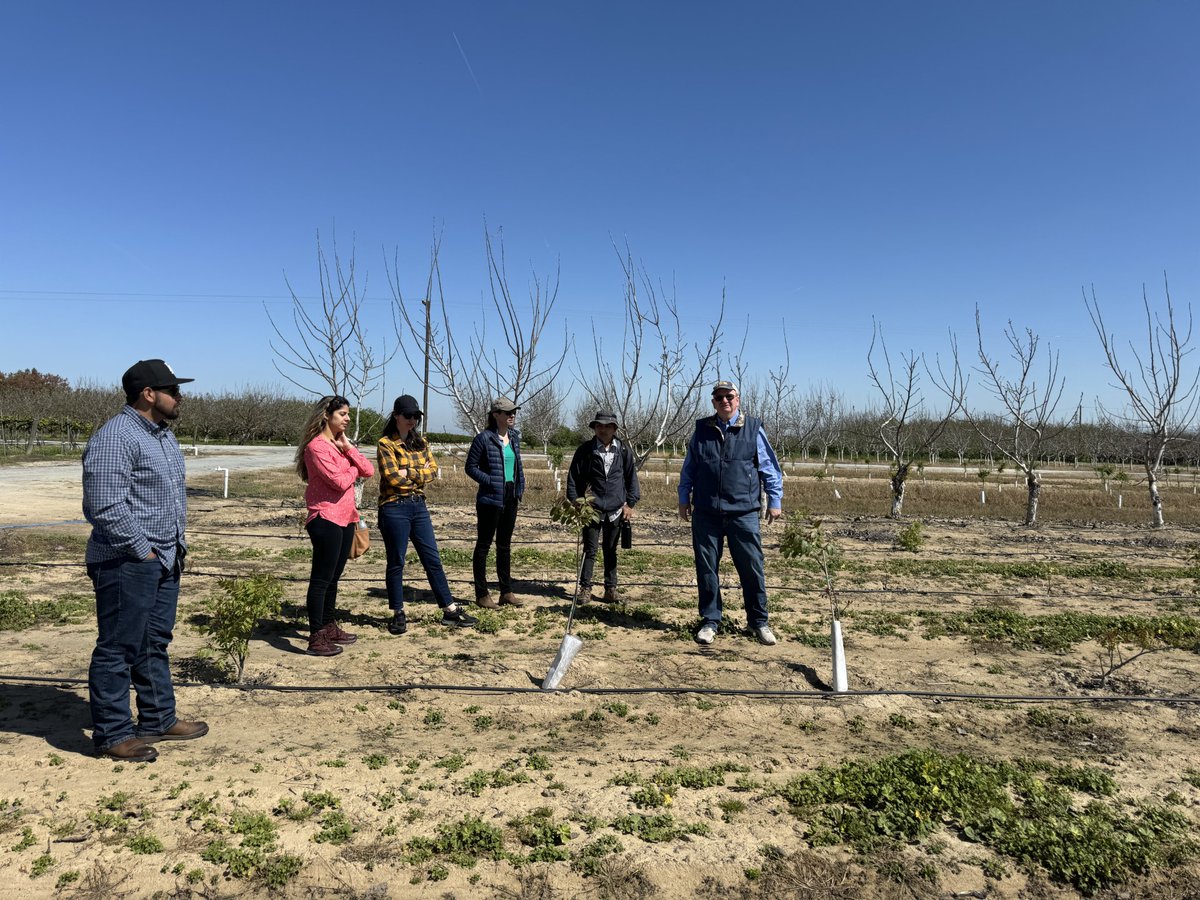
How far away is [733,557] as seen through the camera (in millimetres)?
4988

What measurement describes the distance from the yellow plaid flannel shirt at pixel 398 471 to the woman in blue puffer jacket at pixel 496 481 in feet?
1.97

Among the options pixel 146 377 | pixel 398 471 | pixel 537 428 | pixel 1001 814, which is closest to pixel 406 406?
pixel 398 471

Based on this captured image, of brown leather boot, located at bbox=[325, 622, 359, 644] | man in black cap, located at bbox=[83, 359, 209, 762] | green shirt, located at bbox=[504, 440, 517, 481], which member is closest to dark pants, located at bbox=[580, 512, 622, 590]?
green shirt, located at bbox=[504, 440, 517, 481]

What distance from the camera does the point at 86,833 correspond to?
245cm

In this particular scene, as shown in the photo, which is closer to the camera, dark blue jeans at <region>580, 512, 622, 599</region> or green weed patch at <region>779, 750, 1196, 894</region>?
green weed patch at <region>779, 750, 1196, 894</region>

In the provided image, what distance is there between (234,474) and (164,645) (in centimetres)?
2282

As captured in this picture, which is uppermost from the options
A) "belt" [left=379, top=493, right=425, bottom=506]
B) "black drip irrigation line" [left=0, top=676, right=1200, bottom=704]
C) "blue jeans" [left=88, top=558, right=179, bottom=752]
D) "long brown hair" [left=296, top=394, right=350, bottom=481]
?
"long brown hair" [left=296, top=394, right=350, bottom=481]

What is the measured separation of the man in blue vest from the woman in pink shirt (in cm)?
230

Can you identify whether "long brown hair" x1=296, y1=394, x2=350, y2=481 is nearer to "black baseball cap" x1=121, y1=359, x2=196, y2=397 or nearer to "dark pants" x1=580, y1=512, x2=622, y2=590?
"black baseball cap" x1=121, y1=359, x2=196, y2=397

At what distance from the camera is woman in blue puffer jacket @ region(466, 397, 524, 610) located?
18.4 feet

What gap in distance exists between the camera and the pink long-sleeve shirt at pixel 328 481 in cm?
435

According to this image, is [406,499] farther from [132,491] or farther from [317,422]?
[132,491]

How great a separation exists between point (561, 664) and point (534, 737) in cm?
67

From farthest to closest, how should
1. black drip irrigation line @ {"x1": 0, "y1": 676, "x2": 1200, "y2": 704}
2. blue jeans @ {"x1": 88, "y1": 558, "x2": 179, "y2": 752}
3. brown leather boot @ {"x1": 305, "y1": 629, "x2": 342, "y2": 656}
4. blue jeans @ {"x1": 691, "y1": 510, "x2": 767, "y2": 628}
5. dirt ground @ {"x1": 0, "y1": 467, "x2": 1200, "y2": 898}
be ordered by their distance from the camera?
1. blue jeans @ {"x1": 691, "y1": 510, "x2": 767, "y2": 628}
2. brown leather boot @ {"x1": 305, "y1": 629, "x2": 342, "y2": 656}
3. black drip irrigation line @ {"x1": 0, "y1": 676, "x2": 1200, "y2": 704}
4. blue jeans @ {"x1": 88, "y1": 558, "x2": 179, "y2": 752}
5. dirt ground @ {"x1": 0, "y1": 467, "x2": 1200, "y2": 898}
